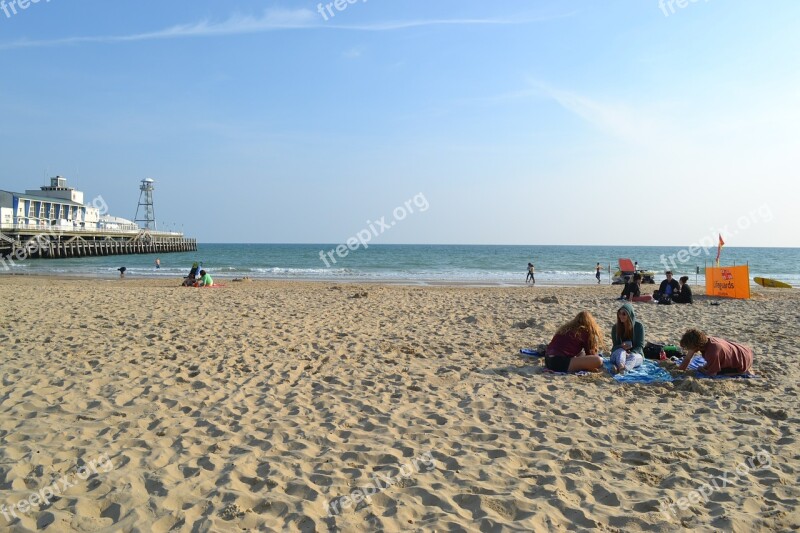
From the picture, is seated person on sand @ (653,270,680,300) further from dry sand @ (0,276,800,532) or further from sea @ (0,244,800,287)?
sea @ (0,244,800,287)

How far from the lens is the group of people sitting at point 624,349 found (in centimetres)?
593

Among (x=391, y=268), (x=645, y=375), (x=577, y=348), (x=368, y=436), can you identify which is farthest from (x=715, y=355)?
(x=391, y=268)

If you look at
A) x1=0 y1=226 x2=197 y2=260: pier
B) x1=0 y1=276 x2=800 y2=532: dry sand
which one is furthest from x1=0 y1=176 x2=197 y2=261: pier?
x1=0 y1=276 x2=800 y2=532: dry sand

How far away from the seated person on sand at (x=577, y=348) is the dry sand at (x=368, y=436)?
10.1 inches

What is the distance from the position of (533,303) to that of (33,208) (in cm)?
5248

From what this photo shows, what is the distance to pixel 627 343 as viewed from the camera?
6.43 m

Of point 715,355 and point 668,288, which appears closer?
point 715,355

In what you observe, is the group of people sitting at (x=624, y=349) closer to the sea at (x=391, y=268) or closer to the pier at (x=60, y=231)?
the sea at (x=391, y=268)

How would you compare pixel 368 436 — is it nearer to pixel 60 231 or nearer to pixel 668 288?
pixel 668 288

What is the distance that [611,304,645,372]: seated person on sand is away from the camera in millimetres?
6109

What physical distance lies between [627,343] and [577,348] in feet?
2.26

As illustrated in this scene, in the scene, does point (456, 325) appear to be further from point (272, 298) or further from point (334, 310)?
point (272, 298)

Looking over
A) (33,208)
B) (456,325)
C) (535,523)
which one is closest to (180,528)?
(535,523)

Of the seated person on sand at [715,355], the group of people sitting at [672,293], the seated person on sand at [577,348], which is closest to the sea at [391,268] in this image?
the group of people sitting at [672,293]
